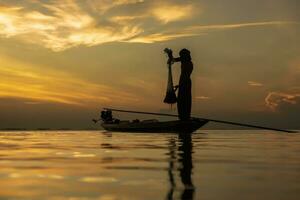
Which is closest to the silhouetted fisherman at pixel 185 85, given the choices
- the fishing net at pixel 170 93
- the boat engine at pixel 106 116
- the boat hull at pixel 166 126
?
the boat hull at pixel 166 126

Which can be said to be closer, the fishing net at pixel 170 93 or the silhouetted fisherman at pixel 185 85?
the silhouetted fisherman at pixel 185 85

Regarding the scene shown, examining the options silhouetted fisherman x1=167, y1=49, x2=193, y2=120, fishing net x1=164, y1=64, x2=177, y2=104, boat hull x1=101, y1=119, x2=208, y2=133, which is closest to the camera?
boat hull x1=101, y1=119, x2=208, y2=133

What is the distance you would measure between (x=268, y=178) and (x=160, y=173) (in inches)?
115

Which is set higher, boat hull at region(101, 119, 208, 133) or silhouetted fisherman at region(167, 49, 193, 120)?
silhouetted fisherman at region(167, 49, 193, 120)

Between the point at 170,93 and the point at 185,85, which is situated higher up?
the point at 185,85

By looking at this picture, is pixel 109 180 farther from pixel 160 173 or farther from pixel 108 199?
pixel 108 199

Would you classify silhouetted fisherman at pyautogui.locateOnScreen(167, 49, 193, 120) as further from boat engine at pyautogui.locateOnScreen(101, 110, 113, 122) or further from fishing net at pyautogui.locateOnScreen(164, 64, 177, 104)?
boat engine at pyautogui.locateOnScreen(101, 110, 113, 122)

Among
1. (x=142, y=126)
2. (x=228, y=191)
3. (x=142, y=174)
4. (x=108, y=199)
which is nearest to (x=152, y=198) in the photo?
(x=108, y=199)

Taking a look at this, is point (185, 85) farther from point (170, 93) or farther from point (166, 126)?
point (166, 126)

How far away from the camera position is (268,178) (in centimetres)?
1191

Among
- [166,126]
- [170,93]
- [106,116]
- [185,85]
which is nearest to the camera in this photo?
[166,126]

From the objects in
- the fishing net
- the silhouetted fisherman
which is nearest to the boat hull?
the silhouetted fisherman

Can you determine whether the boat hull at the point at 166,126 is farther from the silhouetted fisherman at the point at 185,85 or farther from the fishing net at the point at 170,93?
the fishing net at the point at 170,93

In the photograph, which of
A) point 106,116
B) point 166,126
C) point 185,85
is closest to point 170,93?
point 185,85
